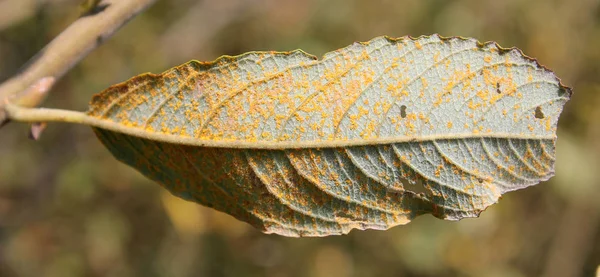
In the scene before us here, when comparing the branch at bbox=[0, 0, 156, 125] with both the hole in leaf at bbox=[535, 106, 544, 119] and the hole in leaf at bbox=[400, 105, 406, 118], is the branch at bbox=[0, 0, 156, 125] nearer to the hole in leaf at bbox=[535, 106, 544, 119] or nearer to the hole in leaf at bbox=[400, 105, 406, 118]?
the hole in leaf at bbox=[400, 105, 406, 118]

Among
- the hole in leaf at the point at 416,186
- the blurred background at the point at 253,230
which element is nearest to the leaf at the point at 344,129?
the hole in leaf at the point at 416,186

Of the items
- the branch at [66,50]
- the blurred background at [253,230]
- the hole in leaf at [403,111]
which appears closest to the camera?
the branch at [66,50]

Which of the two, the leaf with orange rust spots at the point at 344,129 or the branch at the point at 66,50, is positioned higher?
the branch at the point at 66,50

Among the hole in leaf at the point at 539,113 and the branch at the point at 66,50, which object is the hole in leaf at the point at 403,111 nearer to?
the hole in leaf at the point at 539,113

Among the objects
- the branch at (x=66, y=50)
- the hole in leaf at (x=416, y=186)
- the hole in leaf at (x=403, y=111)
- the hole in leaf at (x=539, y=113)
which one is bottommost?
the hole in leaf at (x=539, y=113)

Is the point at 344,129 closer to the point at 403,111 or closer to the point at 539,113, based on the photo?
the point at 403,111

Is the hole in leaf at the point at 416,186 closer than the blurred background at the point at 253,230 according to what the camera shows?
Yes

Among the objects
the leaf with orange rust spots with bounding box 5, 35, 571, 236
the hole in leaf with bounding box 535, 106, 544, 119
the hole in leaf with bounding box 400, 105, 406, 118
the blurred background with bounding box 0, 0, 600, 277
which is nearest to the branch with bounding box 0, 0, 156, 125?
the leaf with orange rust spots with bounding box 5, 35, 571, 236
